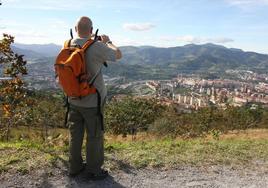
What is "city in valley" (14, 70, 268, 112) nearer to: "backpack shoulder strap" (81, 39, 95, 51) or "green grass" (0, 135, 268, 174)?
"green grass" (0, 135, 268, 174)

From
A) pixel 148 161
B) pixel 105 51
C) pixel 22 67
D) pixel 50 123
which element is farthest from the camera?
pixel 50 123

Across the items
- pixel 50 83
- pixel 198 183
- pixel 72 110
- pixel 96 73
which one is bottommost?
pixel 50 83

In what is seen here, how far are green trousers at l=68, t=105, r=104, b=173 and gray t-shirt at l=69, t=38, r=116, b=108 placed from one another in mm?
80

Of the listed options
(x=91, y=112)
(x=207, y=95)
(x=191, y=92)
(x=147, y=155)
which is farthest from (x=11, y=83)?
(x=191, y=92)

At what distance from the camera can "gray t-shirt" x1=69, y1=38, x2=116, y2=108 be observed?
3.97 m

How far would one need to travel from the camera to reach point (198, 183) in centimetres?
449

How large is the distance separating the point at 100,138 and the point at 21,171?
1045 millimetres

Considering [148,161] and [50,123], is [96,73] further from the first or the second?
[50,123]

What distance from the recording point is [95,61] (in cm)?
405

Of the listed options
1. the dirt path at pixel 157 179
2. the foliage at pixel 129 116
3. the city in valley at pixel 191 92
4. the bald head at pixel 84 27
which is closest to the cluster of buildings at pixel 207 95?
the city in valley at pixel 191 92

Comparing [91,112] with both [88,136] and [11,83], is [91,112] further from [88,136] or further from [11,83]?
[11,83]

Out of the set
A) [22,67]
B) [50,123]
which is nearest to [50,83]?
[50,123]

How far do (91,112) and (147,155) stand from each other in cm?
148

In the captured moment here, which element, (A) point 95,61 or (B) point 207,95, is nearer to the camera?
(A) point 95,61
